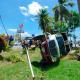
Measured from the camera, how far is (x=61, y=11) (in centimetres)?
5791

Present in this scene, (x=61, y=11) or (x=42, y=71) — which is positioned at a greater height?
(x=42, y=71)

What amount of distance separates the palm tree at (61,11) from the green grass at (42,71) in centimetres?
3733

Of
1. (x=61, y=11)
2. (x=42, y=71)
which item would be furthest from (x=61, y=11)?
(x=42, y=71)

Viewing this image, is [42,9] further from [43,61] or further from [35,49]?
[43,61]

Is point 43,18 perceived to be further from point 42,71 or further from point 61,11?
point 42,71

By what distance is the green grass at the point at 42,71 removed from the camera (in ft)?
52.9

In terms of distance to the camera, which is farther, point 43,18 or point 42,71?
point 43,18

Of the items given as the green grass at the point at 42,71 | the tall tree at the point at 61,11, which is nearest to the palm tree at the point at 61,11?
the tall tree at the point at 61,11

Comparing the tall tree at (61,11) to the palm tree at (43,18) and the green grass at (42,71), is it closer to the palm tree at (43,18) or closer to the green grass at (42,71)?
the palm tree at (43,18)

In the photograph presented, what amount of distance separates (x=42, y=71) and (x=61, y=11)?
134 feet

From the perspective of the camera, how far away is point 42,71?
1800 cm

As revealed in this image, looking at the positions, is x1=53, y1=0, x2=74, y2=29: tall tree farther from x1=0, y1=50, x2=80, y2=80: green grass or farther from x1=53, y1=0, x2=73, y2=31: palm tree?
x1=0, y1=50, x2=80, y2=80: green grass

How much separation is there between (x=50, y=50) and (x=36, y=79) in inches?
215

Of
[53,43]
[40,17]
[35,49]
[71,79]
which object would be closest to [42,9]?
[40,17]
